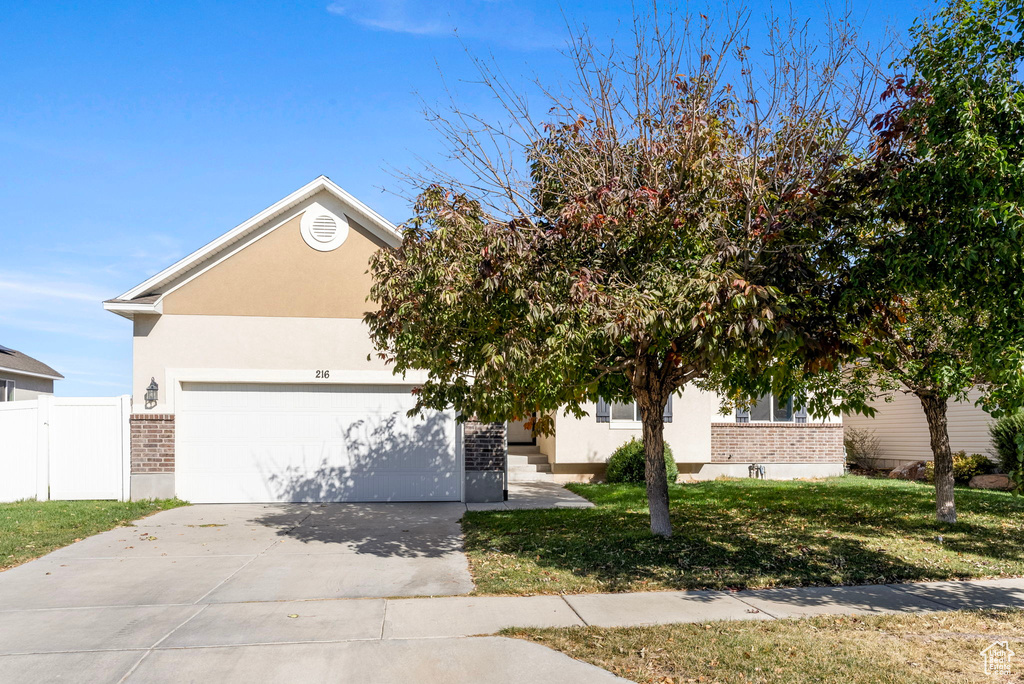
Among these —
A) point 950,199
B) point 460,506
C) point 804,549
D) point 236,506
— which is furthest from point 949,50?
point 236,506

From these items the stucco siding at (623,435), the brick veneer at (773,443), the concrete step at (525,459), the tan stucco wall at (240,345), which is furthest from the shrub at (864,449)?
the tan stucco wall at (240,345)

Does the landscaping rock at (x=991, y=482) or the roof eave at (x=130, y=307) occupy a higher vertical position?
the roof eave at (x=130, y=307)

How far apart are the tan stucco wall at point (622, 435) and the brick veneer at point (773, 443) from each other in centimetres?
86

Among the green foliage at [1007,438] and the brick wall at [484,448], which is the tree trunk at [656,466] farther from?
the green foliage at [1007,438]

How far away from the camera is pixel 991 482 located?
54.6ft

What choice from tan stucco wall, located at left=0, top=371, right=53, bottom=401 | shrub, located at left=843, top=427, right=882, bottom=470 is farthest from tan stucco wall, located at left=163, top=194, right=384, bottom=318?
shrub, located at left=843, top=427, right=882, bottom=470

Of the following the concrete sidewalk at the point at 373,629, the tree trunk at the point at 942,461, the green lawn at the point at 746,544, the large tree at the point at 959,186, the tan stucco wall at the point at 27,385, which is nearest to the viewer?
the concrete sidewalk at the point at 373,629

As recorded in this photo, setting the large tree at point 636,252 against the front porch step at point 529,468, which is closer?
the large tree at point 636,252

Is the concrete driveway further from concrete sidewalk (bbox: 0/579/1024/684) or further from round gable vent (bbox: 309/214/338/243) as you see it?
round gable vent (bbox: 309/214/338/243)

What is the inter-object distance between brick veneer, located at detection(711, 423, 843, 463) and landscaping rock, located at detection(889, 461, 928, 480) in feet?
4.59

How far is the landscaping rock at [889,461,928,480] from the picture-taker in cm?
1811

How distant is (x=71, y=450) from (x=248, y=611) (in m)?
9.12

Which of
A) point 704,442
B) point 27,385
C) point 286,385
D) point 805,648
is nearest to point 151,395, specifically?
point 286,385

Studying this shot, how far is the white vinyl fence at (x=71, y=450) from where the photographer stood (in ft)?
45.5
